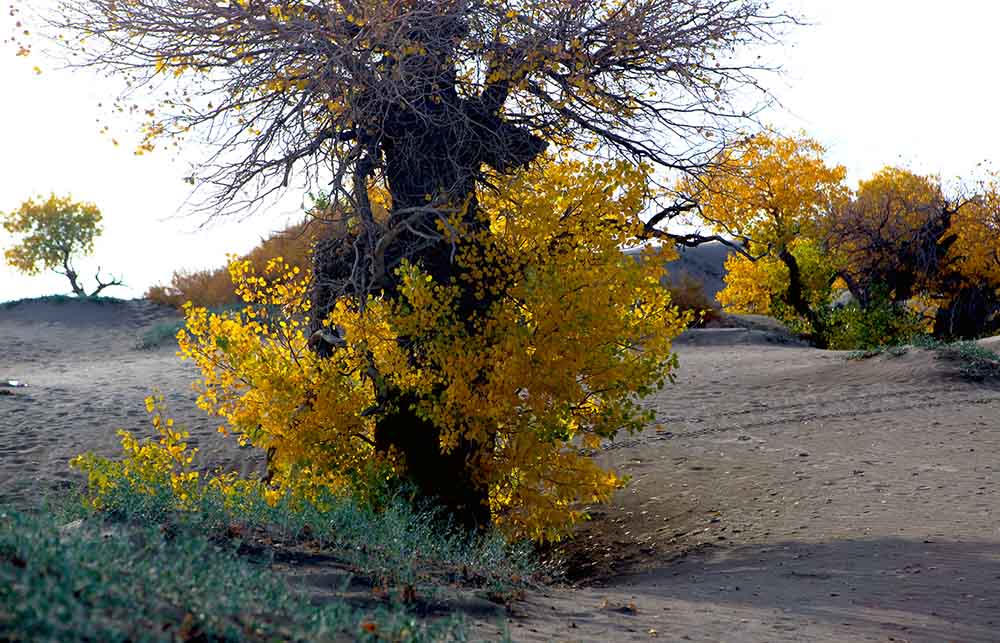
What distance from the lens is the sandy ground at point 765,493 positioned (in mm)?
5980

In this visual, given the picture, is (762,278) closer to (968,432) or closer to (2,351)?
(968,432)

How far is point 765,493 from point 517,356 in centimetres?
465

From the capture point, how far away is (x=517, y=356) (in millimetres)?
7859

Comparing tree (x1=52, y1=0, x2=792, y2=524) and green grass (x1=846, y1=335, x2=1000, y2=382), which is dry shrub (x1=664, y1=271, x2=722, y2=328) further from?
tree (x1=52, y1=0, x2=792, y2=524)

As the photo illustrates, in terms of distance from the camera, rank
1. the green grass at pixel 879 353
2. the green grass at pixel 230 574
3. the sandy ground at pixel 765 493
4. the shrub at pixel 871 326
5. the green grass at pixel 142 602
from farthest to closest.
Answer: the shrub at pixel 871 326
the green grass at pixel 879 353
the sandy ground at pixel 765 493
the green grass at pixel 230 574
the green grass at pixel 142 602

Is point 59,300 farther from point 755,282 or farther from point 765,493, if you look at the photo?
point 765,493

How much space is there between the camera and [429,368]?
8.62 metres

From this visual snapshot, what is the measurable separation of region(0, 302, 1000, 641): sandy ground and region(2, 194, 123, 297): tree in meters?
20.7

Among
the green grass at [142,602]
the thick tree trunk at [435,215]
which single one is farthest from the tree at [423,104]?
the green grass at [142,602]

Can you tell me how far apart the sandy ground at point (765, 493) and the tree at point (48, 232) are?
67.8 feet

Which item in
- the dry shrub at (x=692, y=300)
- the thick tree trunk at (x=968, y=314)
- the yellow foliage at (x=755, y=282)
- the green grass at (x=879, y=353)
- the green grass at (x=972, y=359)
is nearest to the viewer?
the green grass at (x=972, y=359)

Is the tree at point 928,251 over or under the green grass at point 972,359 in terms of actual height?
over

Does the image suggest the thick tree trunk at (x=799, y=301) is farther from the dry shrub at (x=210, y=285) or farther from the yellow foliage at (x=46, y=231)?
the yellow foliage at (x=46, y=231)

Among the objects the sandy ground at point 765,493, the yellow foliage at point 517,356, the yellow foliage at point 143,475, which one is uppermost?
the yellow foliage at point 517,356
